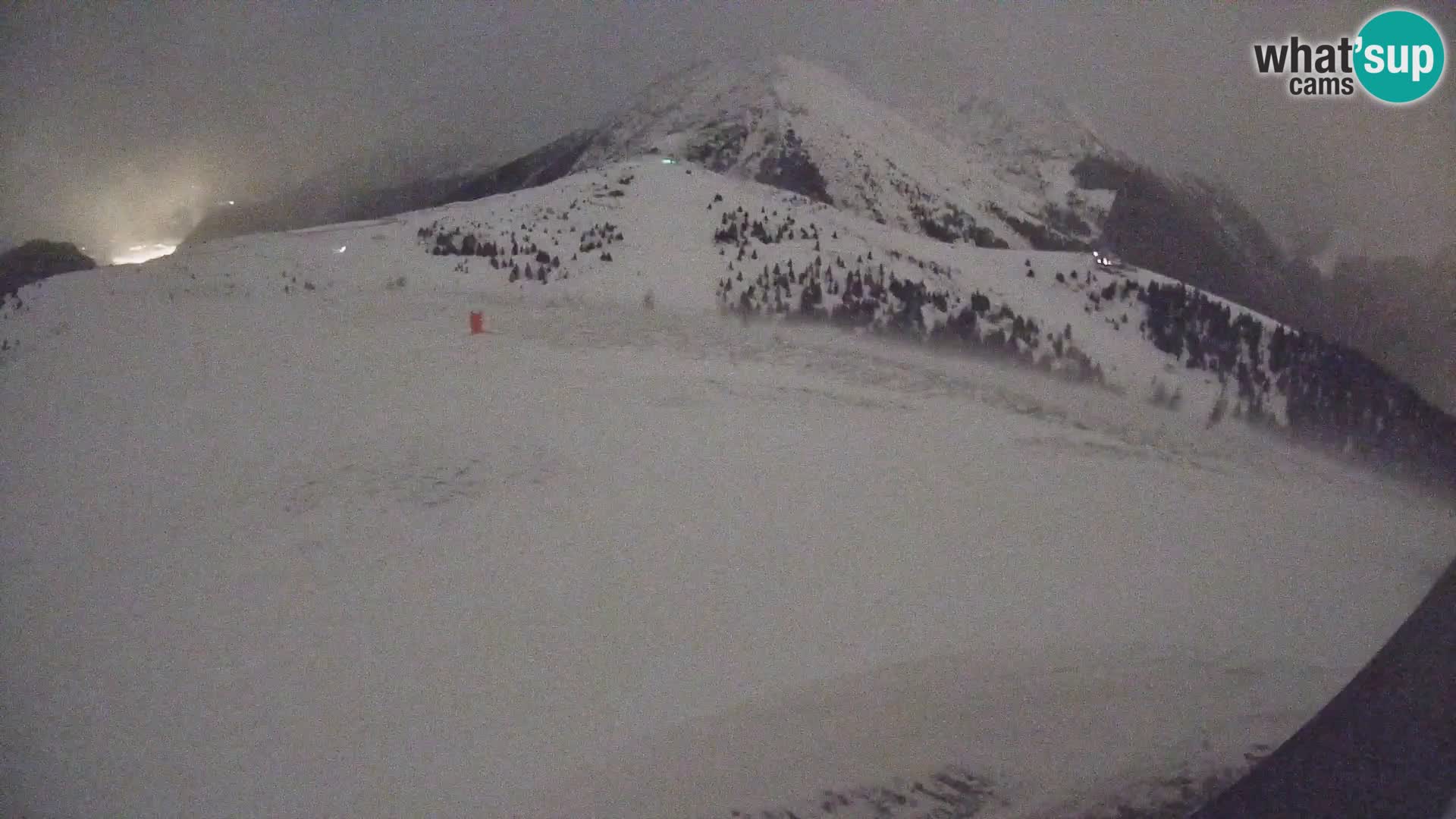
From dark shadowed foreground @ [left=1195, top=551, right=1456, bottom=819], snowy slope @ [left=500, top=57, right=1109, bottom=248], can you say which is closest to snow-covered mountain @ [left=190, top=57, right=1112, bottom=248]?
snowy slope @ [left=500, top=57, right=1109, bottom=248]

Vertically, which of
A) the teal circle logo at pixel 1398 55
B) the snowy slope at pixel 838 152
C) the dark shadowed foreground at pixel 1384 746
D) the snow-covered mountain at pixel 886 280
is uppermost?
the teal circle logo at pixel 1398 55

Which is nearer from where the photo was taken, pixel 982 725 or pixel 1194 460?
pixel 982 725

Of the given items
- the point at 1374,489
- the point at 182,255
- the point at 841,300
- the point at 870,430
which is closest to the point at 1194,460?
the point at 1374,489

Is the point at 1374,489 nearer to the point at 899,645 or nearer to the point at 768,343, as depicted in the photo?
the point at 899,645

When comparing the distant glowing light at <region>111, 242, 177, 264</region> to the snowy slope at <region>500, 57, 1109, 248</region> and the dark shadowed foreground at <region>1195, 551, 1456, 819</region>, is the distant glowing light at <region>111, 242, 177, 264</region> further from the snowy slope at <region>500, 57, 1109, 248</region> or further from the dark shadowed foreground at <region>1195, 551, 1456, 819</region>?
the dark shadowed foreground at <region>1195, 551, 1456, 819</region>

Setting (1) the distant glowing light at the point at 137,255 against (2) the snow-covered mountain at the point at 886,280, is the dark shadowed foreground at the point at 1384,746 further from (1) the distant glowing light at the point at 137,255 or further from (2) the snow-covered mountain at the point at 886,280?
(1) the distant glowing light at the point at 137,255

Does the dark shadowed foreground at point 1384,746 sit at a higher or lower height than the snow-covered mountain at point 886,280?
lower

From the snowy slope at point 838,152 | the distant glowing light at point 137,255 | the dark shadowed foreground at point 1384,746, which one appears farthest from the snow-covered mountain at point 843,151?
the dark shadowed foreground at point 1384,746
